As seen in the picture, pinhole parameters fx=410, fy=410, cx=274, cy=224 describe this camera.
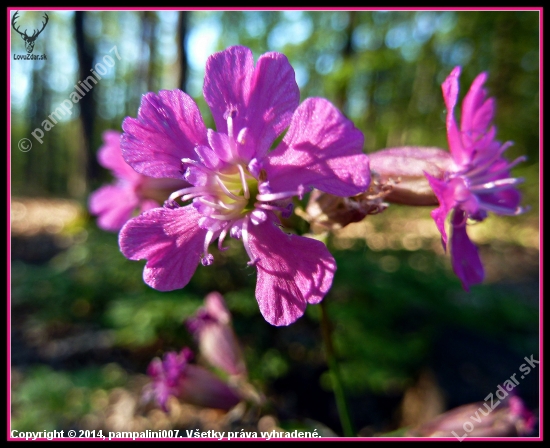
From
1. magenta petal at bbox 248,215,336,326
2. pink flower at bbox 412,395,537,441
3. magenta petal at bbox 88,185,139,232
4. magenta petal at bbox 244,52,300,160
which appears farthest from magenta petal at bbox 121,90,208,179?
pink flower at bbox 412,395,537,441

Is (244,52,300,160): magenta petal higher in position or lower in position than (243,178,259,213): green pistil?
higher

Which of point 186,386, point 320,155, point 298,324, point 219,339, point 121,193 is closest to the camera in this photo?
point 320,155

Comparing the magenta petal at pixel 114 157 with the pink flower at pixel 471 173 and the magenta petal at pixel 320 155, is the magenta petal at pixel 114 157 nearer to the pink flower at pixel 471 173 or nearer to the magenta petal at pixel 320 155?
the magenta petal at pixel 320 155

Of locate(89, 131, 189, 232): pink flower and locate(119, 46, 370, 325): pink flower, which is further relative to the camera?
locate(89, 131, 189, 232): pink flower

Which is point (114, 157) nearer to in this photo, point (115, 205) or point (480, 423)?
point (115, 205)

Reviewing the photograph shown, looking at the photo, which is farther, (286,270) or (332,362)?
(332,362)

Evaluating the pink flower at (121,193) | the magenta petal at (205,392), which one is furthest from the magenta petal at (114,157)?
the magenta petal at (205,392)

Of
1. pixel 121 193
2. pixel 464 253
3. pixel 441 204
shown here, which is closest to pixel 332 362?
pixel 464 253

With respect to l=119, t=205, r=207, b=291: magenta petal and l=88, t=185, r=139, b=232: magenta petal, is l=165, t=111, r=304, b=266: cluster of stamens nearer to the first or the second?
l=119, t=205, r=207, b=291: magenta petal
